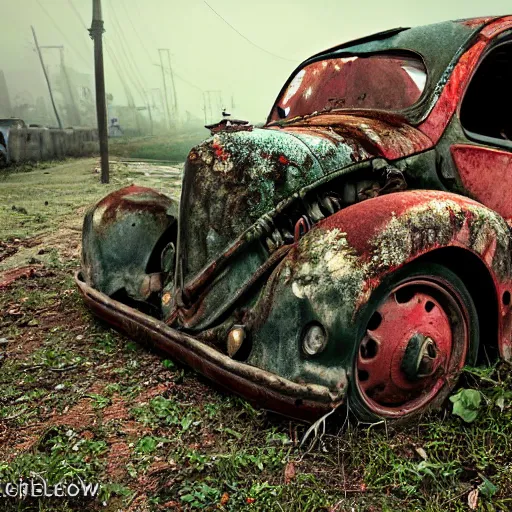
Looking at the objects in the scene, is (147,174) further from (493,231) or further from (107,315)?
(493,231)

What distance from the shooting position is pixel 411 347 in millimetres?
2383

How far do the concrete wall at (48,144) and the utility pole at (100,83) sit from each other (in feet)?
13.1

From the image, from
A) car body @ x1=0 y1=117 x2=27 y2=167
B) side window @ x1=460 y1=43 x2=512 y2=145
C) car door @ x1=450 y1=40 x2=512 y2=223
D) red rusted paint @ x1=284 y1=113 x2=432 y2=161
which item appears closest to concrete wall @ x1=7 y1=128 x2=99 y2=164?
car body @ x1=0 y1=117 x2=27 y2=167

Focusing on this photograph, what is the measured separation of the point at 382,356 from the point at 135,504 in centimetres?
117

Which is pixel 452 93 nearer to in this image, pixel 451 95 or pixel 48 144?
pixel 451 95

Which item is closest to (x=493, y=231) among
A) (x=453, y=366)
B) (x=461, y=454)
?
(x=453, y=366)

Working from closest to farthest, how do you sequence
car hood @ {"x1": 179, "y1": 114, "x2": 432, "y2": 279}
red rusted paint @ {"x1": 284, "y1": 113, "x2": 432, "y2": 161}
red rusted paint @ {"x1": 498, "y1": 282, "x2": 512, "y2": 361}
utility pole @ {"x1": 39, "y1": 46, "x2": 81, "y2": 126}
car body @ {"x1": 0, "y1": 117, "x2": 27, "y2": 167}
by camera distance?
red rusted paint @ {"x1": 498, "y1": 282, "x2": 512, "y2": 361}
car hood @ {"x1": 179, "y1": 114, "x2": 432, "y2": 279}
red rusted paint @ {"x1": 284, "y1": 113, "x2": 432, "y2": 161}
car body @ {"x1": 0, "y1": 117, "x2": 27, "y2": 167}
utility pole @ {"x1": 39, "y1": 46, "x2": 81, "y2": 126}

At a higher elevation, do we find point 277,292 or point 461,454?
point 277,292

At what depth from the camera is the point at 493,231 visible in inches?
101

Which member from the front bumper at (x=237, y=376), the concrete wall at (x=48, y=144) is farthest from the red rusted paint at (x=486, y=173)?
the concrete wall at (x=48, y=144)

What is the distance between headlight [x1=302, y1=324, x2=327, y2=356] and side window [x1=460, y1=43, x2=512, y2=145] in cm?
221

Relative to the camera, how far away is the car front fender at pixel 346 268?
7.13 ft

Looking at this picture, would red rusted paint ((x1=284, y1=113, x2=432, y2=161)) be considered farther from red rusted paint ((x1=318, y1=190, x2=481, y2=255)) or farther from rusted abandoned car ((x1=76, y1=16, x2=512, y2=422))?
red rusted paint ((x1=318, y1=190, x2=481, y2=255))

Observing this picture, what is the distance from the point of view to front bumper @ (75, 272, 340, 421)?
84.7 inches
